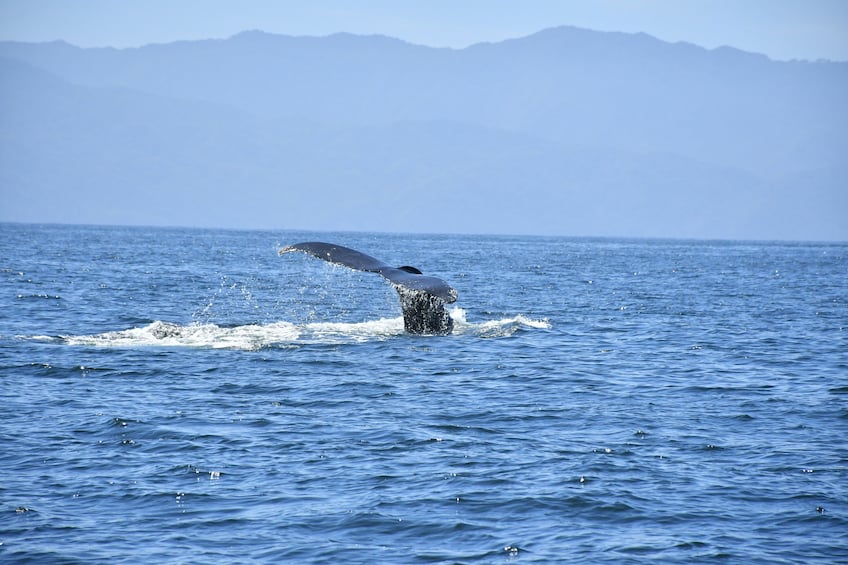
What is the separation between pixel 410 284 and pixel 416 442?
533 cm

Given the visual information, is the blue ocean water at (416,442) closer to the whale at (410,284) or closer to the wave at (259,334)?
the wave at (259,334)

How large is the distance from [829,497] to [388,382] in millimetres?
8216

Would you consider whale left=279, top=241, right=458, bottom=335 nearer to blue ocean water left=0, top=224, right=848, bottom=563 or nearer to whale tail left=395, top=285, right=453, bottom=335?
whale tail left=395, top=285, right=453, bottom=335

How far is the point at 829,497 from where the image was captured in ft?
39.3

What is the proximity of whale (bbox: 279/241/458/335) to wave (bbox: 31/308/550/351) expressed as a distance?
0.46 meters

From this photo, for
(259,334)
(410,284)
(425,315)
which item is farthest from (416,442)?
(259,334)

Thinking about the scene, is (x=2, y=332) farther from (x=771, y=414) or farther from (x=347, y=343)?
(x=771, y=414)

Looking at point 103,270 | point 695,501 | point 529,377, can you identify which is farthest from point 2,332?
point 103,270

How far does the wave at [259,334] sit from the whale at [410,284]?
1.50ft

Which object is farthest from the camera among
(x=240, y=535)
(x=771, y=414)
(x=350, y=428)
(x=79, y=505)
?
(x=771, y=414)

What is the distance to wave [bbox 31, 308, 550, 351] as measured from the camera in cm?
2230

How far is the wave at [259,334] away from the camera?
22.3m

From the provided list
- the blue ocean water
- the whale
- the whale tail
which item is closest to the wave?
the blue ocean water

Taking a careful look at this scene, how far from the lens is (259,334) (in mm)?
24062
